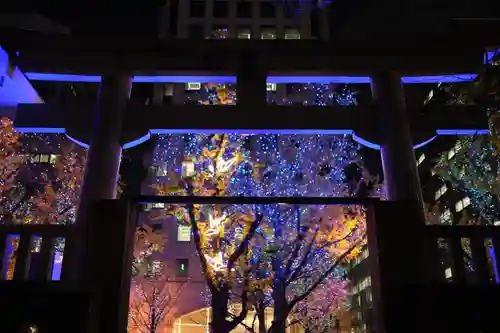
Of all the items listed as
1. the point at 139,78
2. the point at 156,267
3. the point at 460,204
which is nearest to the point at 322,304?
the point at 156,267

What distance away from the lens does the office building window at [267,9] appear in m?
6.27

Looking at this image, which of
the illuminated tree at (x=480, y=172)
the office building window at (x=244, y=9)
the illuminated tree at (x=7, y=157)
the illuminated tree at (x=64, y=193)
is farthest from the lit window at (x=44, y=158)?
the illuminated tree at (x=480, y=172)

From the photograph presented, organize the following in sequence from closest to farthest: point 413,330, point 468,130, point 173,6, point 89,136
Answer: point 413,330, point 89,136, point 468,130, point 173,6

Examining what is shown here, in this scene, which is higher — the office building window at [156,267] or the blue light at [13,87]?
the blue light at [13,87]

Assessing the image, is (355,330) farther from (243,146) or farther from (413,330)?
(413,330)

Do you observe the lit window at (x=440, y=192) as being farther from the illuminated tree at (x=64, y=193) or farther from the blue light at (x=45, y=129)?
the blue light at (x=45, y=129)

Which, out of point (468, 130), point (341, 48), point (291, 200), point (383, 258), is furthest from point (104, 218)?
point (468, 130)

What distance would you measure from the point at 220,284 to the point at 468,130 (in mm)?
6866

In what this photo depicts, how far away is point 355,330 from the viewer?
29.0m

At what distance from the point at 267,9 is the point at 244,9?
347mm

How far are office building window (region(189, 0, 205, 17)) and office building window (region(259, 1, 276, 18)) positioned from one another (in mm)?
869

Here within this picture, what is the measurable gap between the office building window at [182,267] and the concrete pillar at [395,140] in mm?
17724

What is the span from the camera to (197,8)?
6293 millimetres

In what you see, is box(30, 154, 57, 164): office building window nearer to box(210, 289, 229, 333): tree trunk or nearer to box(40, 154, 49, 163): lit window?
box(40, 154, 49, 163): lit window
